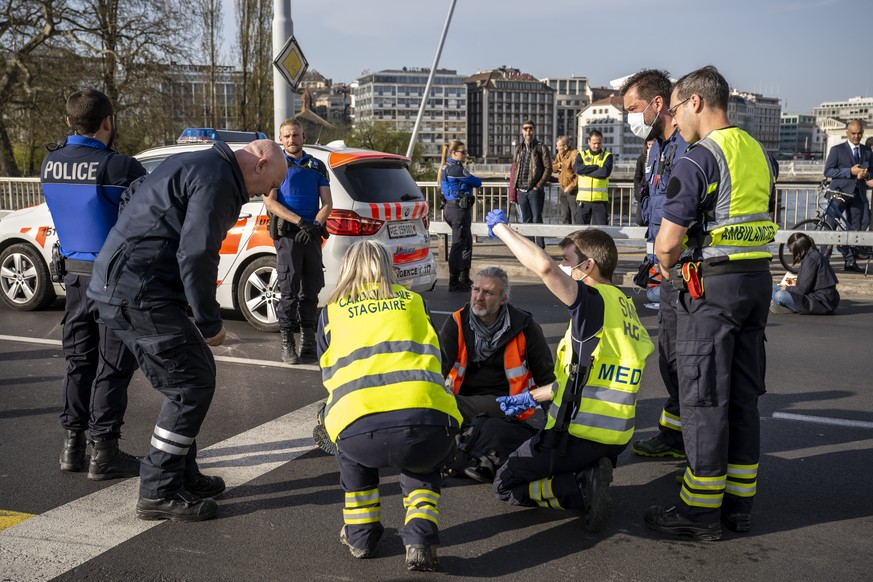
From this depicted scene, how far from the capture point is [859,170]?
12.8 m

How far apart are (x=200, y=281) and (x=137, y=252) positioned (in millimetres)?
370

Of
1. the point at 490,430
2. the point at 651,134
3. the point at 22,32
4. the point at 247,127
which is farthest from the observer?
the point at 247,127

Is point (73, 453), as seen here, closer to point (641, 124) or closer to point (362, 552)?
point (362, 552)

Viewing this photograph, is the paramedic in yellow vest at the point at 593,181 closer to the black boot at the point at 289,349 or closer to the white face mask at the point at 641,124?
the black boot at the point at 289,349

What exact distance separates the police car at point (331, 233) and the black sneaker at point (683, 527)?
15.4 feet

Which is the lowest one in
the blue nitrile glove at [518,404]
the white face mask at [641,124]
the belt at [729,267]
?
the blue nitrile glove at [518,404]

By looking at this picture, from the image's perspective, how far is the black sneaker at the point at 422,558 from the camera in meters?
3.50

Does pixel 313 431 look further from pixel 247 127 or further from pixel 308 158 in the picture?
pixel 247 127

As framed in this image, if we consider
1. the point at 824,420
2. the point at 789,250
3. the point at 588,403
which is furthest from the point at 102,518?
the point at 789,250

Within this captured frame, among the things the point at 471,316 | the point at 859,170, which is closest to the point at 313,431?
the point at 471,316

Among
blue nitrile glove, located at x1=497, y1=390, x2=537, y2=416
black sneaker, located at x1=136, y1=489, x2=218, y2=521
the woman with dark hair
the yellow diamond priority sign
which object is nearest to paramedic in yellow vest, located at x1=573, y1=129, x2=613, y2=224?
the woman with dark hair

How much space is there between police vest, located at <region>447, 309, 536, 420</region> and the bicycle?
29.0 feet

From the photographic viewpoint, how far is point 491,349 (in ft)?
16.3

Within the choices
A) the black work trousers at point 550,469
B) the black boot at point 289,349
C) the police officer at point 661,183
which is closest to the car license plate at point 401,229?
the black boot at point 289,349
